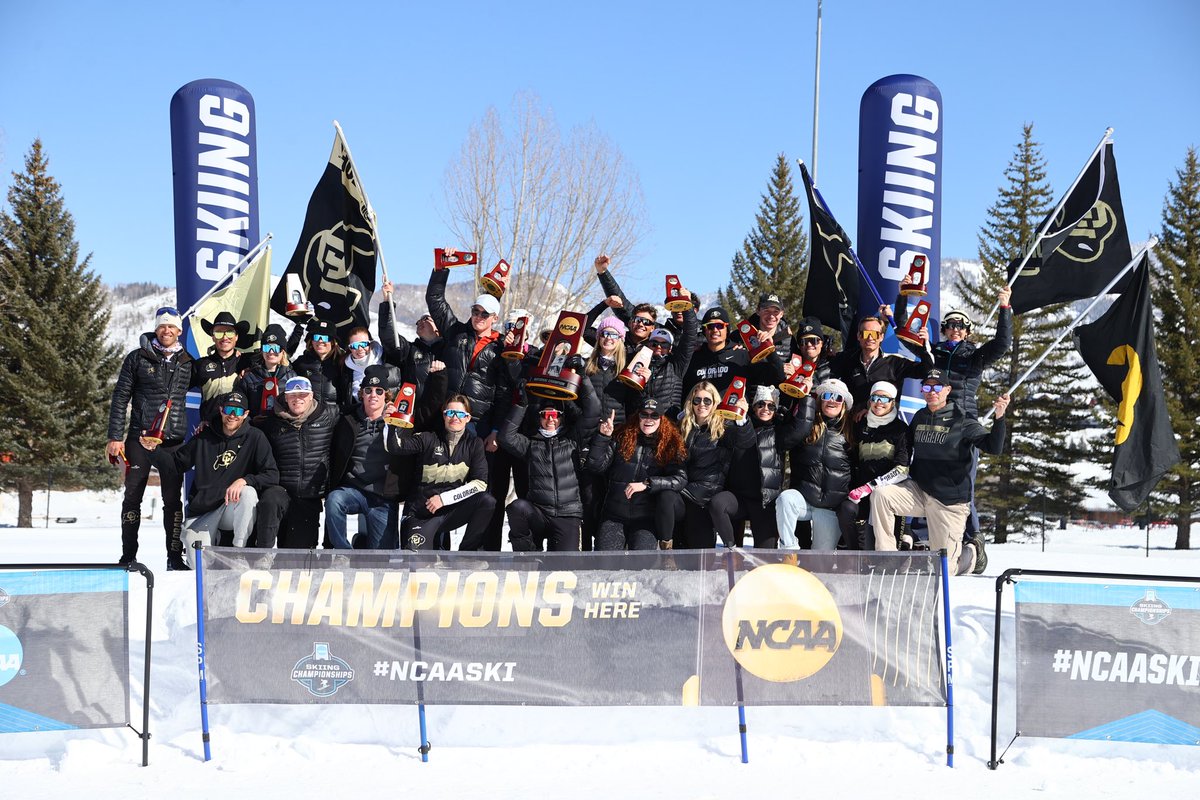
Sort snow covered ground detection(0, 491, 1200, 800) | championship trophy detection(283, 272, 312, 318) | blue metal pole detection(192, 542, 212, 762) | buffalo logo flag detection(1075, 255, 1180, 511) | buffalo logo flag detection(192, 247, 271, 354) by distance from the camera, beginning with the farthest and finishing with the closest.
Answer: buffalo logo flag detection(192, 247, 271, 354) < championship trophy detection(283, 272, 312, 318) < buffalo logo flag detection(1075, 255, 1180, 511) < blue metal pole detection(192, 542, 212, 762) < snow covered ground detection(0, 491, 1200, 800)

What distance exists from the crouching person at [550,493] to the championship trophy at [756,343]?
1.89 metres

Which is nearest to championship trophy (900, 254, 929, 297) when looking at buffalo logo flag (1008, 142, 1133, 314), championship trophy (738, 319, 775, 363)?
buffalo logo flag (1008, 142, 1133, 314)

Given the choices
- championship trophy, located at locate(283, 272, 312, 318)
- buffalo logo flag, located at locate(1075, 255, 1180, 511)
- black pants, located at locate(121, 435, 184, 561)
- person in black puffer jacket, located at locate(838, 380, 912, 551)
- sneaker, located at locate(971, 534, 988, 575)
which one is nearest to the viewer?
person in black puffer jacket, located at locate(838, 380, 912, 551)

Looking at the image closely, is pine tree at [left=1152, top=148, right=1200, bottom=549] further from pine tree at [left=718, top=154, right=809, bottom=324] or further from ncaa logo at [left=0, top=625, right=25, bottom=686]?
ncaa logo at [left=0, top=625, right=25, bottom=686]

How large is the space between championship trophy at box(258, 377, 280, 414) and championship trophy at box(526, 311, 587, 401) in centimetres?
219

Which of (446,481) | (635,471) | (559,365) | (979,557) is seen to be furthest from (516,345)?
(979,557)

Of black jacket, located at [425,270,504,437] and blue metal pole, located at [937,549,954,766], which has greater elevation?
black jacket, located at [425,270,504,437]

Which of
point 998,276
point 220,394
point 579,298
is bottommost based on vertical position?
point 220,394

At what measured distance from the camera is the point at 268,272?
10453mm

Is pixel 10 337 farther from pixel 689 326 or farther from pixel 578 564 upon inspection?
pixel 578 564

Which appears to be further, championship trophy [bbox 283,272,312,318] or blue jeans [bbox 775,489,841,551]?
championship trophy [bbox 283,272,312,318]

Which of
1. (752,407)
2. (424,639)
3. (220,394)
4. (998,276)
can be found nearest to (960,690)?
(752,407)

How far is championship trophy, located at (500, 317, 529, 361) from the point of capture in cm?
855

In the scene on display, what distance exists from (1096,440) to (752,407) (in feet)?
105
